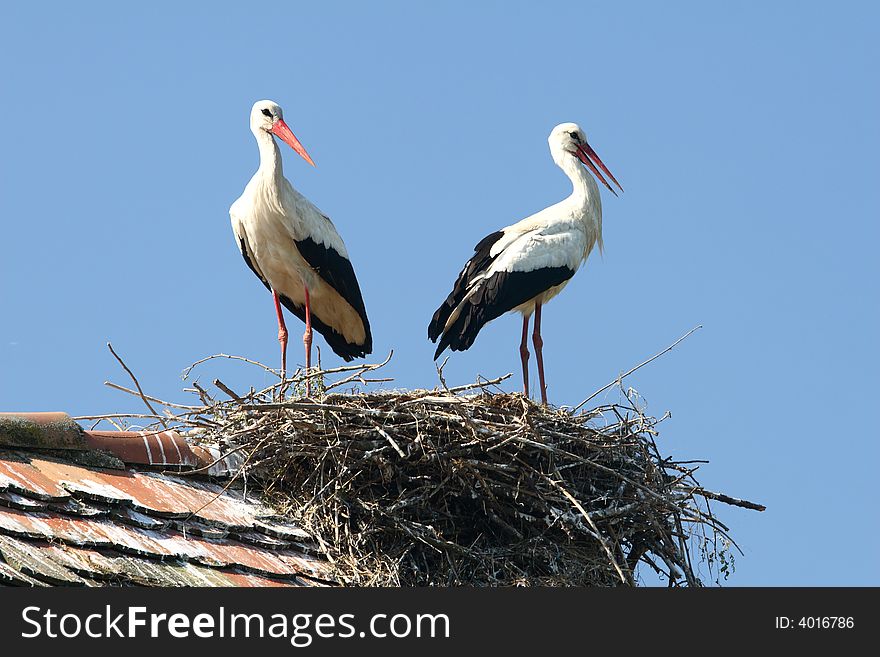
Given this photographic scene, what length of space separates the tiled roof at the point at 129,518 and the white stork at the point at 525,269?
3.45 metres

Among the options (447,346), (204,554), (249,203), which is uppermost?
(249,203)

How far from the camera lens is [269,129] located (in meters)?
10.2

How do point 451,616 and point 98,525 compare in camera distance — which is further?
point 98,525

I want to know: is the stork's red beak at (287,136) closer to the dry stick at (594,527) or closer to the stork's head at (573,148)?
the stork's head at (573,148)

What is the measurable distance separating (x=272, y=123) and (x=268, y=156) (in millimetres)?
316

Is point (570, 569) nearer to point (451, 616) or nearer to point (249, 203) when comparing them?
point (451, 616)

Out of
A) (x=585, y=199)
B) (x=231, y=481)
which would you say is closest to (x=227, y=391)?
(x=231, y=481)

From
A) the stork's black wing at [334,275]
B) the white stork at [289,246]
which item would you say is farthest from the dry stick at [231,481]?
the stork's black wing at [334,275]

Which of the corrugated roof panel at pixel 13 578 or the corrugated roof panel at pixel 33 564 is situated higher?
the corrugated roof panel at pixel 33 564

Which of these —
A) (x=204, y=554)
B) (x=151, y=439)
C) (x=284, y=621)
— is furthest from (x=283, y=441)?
(x=284, y=621)

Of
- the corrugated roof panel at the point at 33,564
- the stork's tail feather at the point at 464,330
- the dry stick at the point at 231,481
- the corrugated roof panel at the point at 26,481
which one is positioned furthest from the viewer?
the stork's tail feather at the point at 464,330

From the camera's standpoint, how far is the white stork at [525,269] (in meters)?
10.2

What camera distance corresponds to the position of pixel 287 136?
10203 millimetres

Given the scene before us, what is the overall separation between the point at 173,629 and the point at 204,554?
1363 millimetres
